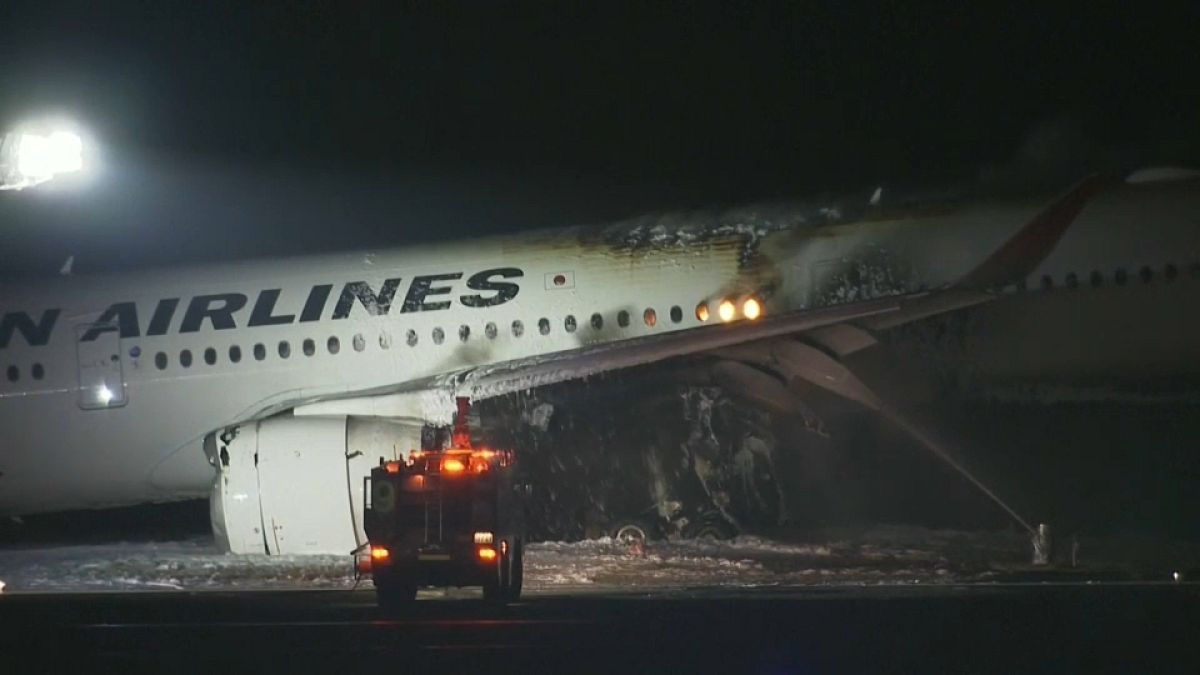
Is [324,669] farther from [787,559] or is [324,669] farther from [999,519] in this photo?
[999,519]

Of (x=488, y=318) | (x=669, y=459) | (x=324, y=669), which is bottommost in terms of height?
(x=324, y=669)

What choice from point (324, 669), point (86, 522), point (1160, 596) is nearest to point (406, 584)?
point (324, 669)

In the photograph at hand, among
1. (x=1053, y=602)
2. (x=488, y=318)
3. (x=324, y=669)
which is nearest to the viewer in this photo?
(x=324, y=669)

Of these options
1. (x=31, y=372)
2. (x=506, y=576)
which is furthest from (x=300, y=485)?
(x=31, y=372)

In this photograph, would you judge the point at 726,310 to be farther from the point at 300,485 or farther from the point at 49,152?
the point at 49,152

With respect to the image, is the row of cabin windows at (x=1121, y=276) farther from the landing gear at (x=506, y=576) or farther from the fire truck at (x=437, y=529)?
the fire truck at (x=437, y=529)

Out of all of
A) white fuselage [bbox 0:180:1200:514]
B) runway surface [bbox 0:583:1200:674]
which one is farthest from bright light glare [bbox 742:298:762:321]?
runway surface [bbox 0:583:1200:674]

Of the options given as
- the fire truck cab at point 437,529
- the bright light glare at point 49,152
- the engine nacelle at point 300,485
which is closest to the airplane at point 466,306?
the engine nacelle at point 300,485
